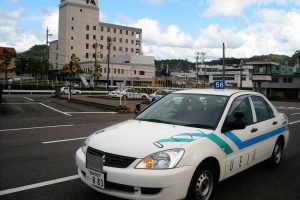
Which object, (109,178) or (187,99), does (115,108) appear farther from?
(109,178)

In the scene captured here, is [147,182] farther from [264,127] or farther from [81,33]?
[81,33]

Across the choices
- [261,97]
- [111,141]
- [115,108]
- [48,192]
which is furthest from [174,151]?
[115,108]

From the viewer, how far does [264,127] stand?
19.5 ft

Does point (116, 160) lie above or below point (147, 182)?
above

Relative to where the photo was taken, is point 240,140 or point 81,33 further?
point 81,33

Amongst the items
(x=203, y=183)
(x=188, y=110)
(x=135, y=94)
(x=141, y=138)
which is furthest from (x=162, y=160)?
(x=135, y=94)

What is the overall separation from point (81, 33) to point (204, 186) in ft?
331

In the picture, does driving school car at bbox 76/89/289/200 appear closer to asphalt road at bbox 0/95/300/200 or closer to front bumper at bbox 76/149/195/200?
front bumper at bbox 76/149/195/200

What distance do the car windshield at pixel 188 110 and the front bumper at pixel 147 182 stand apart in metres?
1.13


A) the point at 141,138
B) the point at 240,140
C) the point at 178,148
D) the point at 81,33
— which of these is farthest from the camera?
the point at 81,33

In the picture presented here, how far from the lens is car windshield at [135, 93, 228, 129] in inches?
193

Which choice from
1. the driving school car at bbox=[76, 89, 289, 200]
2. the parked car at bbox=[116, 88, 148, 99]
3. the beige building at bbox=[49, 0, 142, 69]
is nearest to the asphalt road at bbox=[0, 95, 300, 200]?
the driving school car at bbox=[76, 89, 289, 200]

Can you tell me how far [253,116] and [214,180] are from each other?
5.83 feet

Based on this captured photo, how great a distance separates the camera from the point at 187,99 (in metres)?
5.53
